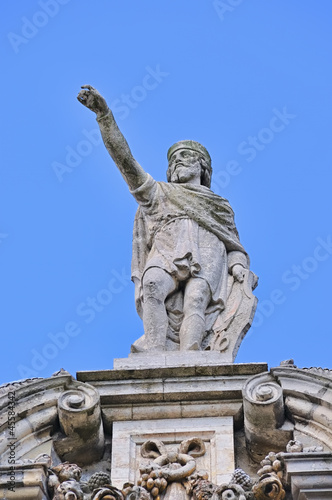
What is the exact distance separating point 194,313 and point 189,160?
2542 mm

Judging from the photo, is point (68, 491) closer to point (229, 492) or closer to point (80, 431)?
point (80, 431)

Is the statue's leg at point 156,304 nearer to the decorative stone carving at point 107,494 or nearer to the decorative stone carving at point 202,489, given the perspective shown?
the decorative stone carving at point 202,489

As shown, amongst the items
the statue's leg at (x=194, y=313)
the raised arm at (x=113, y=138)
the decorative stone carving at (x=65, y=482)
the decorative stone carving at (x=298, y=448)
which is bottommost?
the decorative stone carving at (x=65, y=482)

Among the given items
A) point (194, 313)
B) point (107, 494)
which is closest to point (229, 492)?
point (107, 494)

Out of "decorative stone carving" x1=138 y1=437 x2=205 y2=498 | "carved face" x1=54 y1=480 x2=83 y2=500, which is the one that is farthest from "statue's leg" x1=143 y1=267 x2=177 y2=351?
"carved face" x1=54 y1=480 x2=83 y2=500

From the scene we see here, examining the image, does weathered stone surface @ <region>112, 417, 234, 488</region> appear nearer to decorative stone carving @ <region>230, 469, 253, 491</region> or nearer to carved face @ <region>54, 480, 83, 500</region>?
decorative stone carving @ <region>230, 469, 253, 491</region>

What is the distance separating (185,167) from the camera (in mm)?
15445

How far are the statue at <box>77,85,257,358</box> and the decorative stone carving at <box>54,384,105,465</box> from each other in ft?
4.19

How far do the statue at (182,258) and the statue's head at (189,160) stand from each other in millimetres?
14

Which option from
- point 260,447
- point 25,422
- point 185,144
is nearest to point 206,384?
point 260,447

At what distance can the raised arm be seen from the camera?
14.2m

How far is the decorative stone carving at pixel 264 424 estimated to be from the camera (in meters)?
12.0

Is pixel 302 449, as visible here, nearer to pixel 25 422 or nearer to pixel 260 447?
pixel 260 447

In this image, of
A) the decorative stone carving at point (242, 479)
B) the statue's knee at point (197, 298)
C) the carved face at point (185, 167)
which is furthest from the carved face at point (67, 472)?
the carved face at point (185, 167)
